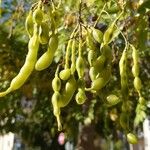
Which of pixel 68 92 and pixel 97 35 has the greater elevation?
pixel 97 35

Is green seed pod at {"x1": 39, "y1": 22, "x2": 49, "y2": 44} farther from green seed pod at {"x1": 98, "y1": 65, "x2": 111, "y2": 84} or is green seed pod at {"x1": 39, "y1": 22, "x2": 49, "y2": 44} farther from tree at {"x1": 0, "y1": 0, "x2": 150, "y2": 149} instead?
green seed pod at {"x1": 98, "y1": 65, "x2": 111, "y2": 84}

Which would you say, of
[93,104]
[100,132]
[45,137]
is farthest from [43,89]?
[45,137]

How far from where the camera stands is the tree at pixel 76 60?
1245mm

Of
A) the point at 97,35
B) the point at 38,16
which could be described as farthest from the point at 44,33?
the point at 97,35

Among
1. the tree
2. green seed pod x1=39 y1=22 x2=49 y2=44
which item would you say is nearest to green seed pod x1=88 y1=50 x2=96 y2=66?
the tree

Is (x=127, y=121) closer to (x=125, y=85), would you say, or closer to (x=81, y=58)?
(x=125, y=85)

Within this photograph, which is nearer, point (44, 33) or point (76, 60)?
point (44, 33)

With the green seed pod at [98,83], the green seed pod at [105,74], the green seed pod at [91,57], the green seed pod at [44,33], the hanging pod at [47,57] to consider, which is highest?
the green seed pod at [44,33]

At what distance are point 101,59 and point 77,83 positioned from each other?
99 millimetres

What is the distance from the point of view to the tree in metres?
1.25

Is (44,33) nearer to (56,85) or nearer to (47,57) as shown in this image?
(47,57)

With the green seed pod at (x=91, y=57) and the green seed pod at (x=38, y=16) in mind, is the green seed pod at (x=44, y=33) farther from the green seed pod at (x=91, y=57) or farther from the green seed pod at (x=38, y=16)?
the green seed pod at (x=91, y=57)

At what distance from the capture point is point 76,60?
1365 mm

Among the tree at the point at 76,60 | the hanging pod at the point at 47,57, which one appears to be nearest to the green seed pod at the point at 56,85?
the tree at the point at 76,60
